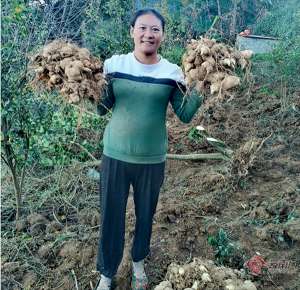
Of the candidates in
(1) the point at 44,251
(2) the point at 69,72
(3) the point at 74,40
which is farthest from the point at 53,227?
(3) the point at 74,40

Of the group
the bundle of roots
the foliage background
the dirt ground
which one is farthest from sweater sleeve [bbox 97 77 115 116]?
the dirt ground

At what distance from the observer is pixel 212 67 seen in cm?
191

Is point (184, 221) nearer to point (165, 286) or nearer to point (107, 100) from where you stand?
point (165, 286)

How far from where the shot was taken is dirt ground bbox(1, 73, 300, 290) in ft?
8.56

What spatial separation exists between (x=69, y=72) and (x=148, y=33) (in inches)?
17.1

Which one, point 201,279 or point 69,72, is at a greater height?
point 69,72

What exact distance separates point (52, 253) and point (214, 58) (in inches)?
66.8

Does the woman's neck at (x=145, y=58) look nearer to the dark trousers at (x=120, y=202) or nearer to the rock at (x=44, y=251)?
the dark trousers at (x=120, y=202)

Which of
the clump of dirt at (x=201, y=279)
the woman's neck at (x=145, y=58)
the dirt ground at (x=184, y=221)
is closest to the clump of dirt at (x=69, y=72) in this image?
the woman's neck at (x=145, y=58)

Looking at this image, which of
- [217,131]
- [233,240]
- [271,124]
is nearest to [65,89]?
[233,240]

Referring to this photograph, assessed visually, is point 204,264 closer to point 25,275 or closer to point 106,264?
point 106,264

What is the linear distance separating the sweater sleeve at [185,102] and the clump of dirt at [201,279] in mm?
781

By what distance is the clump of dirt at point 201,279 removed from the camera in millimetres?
2072

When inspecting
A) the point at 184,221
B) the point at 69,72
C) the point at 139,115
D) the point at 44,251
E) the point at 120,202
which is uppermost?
the point at 69,72
